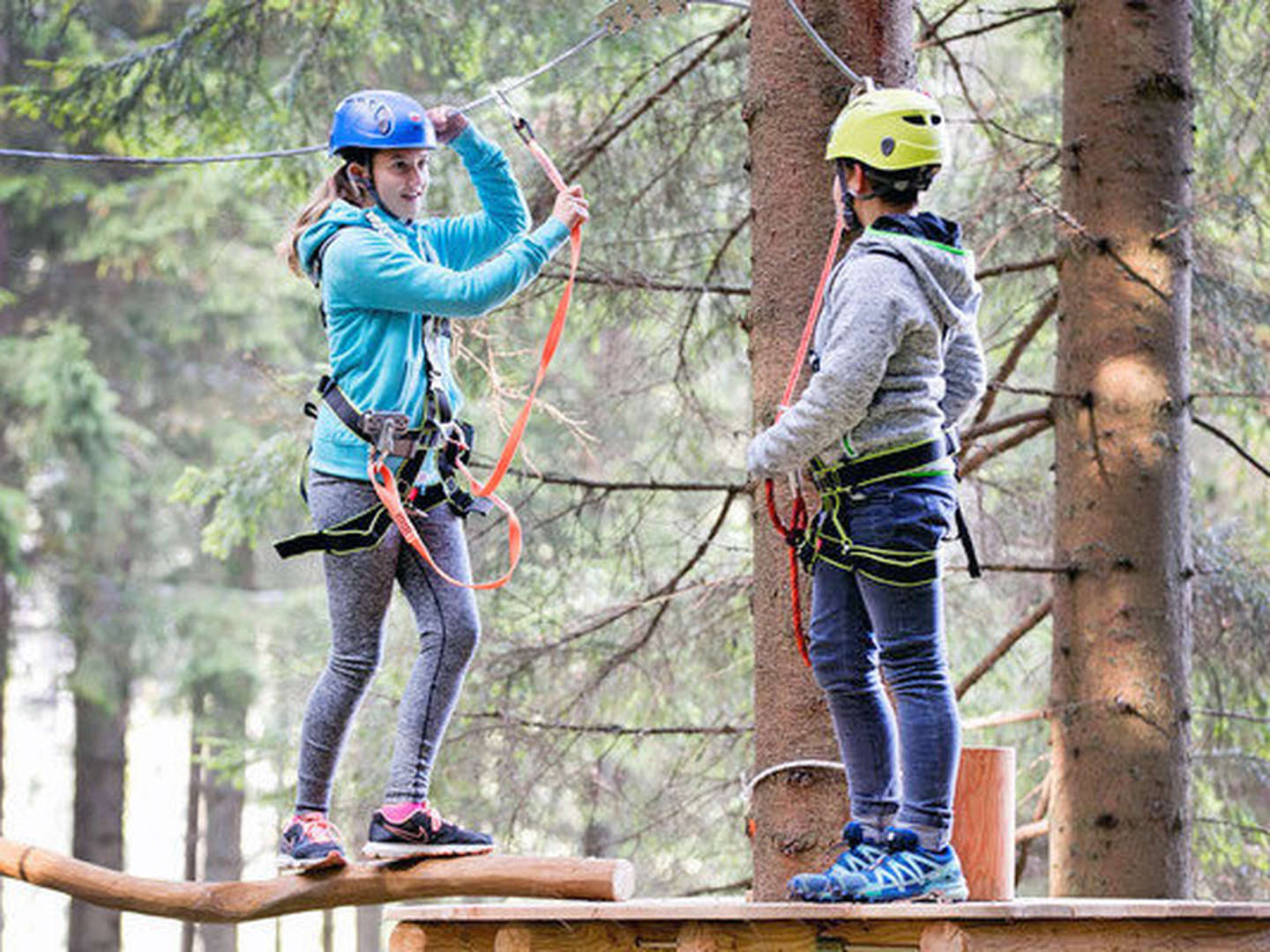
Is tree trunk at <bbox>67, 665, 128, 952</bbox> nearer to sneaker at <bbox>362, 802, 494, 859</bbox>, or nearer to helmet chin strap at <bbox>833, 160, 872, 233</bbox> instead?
sneaker at <bbox>362, 802, 494, 859</bbox>

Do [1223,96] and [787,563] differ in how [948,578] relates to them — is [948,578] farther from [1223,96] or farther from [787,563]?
[787,563]

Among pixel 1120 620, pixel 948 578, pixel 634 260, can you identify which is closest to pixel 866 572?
pixel 1120 620

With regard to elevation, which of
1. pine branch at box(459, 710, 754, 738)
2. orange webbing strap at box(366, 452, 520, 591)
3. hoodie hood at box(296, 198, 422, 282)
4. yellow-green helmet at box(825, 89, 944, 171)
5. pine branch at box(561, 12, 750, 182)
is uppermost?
pine branch at box(561, 12, 750, 182)

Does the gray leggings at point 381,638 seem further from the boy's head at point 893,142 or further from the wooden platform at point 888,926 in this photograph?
the boy's head at point 893,142

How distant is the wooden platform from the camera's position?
3.75m

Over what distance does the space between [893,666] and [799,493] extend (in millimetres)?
489

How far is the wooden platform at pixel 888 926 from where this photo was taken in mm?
3748

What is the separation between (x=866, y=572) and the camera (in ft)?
13.1

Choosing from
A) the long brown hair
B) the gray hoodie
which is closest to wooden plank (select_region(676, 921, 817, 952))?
the gray hoodie

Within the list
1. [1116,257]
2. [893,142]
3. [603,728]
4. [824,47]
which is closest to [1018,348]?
[1116,257]

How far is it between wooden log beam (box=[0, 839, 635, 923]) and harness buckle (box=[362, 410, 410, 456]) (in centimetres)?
95

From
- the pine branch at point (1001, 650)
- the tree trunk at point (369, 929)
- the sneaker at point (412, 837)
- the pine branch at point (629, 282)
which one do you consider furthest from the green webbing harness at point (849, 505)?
the tree trunk at point (369, 929)

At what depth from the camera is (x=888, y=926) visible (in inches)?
152

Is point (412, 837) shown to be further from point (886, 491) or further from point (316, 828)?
point (886, 491)
